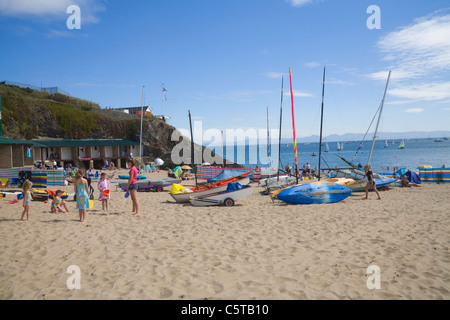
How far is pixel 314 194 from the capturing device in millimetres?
12984

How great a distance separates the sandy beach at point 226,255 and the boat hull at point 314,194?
2.35 m

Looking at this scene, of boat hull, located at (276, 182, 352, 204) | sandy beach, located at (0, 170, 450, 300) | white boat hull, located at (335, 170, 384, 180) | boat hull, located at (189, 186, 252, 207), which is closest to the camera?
sandy beach, located at (0, 170, 450, 300)

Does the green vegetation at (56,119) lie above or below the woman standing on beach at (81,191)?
above

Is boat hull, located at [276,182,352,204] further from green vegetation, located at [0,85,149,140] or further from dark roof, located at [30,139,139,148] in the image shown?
green vegetation, located at [0,85,149,140]

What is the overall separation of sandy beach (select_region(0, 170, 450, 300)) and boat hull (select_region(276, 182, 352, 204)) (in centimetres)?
235

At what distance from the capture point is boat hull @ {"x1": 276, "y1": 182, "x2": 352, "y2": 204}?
42.5ft

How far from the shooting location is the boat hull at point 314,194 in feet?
42.5

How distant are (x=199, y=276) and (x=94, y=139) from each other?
43162 mm

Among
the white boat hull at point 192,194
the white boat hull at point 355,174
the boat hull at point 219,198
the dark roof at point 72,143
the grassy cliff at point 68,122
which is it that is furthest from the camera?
the grassy cliff at point 68,122

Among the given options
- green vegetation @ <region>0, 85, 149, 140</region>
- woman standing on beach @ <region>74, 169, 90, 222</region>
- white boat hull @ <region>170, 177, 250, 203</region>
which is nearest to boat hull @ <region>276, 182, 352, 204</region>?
white boat hull @ <region>170, 177, 250, 203</region>

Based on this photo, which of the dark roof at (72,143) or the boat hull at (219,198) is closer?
the boat hull at (219,198)

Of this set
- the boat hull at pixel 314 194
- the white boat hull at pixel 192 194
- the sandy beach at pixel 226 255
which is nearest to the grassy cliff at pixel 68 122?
the white boat hull at pixel 192 194

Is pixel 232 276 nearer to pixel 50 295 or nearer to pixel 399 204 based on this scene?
pixel 50 295

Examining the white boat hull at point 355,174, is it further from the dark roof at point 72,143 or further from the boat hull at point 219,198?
the dark roof at point 72,143
